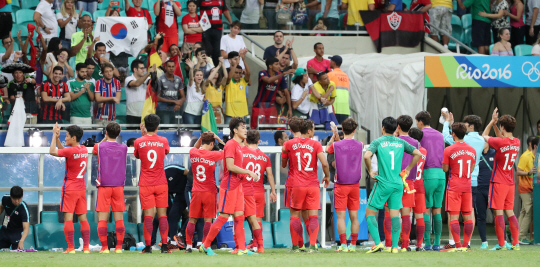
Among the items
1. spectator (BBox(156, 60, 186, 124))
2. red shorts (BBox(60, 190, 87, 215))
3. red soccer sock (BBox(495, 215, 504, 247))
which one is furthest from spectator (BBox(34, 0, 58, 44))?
red soccer sock (BBox(495, 215, 504, 247))

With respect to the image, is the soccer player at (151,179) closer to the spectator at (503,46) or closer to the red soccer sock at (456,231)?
the red soccer sock at (456,231)

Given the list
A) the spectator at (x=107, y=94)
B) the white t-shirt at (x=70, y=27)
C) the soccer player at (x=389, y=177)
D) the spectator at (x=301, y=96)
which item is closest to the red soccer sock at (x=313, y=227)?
the soccer player at (x=389, y=177)

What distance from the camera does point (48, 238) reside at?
11.4 meters

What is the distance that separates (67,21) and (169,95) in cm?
344

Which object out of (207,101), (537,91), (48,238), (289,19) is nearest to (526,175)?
(537,91)

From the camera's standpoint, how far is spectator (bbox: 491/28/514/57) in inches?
700

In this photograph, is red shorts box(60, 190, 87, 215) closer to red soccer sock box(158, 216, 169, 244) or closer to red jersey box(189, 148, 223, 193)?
red soccer sock box(158, 216, 169, 244)

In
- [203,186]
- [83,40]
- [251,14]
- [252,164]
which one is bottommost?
[203,186]

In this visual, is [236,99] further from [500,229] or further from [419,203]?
[500,229]

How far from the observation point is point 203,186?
408 inches

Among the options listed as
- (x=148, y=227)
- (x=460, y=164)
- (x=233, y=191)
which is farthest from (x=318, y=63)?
(x=148, y=227)

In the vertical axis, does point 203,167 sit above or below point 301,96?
below

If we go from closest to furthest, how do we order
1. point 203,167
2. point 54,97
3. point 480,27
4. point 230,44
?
point 203,167, point 54,97, point 230,44, point 480,27

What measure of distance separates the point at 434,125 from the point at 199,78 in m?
6.09
